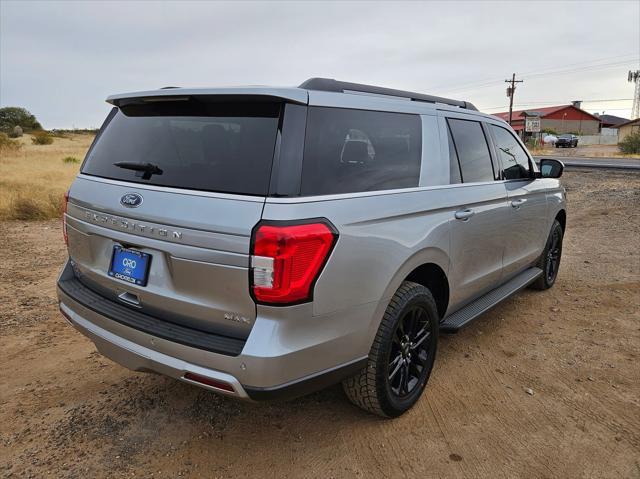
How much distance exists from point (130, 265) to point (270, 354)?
0.90m

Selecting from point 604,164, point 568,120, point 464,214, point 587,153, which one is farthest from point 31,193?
point 568,120

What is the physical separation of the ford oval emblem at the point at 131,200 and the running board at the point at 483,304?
208cm

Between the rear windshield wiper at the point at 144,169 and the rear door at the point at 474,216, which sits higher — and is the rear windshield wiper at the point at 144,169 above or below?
above

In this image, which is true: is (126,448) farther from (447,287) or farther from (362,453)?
(447,287)

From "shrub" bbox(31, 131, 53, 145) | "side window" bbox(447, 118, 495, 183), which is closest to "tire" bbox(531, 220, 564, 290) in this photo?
"side window" bbox(447, 118, 495, 183)

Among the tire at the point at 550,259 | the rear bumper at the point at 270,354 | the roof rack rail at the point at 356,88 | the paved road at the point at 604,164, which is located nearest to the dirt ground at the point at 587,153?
the paved road at the point at 604,164

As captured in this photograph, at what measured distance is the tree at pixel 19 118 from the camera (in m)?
51.3

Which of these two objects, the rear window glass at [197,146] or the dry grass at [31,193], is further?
the dry grass at [31,193]

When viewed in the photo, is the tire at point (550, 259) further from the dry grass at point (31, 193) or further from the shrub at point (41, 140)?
the shrub at point (41, 140)

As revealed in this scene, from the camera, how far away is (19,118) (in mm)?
52906

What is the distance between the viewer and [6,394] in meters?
3.27

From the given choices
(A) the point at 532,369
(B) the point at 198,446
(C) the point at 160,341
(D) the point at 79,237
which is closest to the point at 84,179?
(D) the point at 79,237

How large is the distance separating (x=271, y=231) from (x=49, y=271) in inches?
203

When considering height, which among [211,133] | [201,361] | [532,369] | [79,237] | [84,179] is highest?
[211,133]
